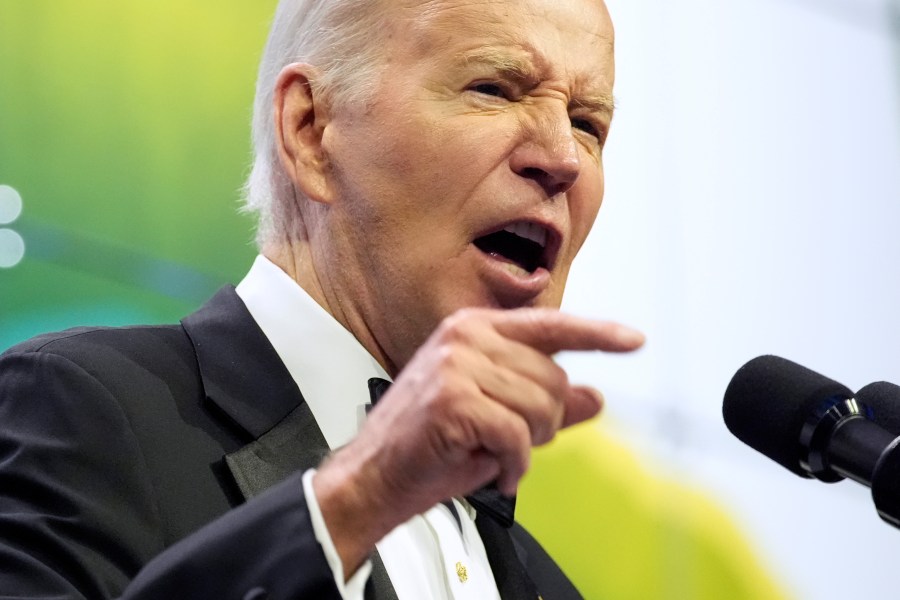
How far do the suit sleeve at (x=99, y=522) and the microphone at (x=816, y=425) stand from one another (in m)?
0.51

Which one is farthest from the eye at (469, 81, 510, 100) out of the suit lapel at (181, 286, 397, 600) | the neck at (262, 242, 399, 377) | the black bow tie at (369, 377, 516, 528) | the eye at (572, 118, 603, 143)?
the black bow tie at (369, 377, 516, 528)

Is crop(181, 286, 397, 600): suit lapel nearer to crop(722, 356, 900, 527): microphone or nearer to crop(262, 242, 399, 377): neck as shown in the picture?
crop(262, 242, 399, 377): neck

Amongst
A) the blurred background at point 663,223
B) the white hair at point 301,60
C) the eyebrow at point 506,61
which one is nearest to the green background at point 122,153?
the blurred background at point 663,223

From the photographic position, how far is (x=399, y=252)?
1.58 m

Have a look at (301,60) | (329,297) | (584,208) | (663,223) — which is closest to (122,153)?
(301,60)

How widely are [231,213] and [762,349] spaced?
1.48 metres

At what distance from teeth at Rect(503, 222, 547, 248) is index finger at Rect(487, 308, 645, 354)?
2.19 feet

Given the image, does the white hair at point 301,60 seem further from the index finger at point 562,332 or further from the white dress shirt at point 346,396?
the index finger at point 562,332

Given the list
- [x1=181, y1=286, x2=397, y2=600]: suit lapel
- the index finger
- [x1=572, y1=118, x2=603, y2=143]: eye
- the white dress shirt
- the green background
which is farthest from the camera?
the green background

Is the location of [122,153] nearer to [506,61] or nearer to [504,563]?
[506,61]

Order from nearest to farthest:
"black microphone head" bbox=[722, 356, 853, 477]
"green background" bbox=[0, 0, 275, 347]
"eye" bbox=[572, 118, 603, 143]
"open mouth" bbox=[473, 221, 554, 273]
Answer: "black microphone head" bbox=[722, 356, 853, 477] → "open mouth" bbox=[473, 221, 554, 273] → "eye" bbox=[572, 118, 603, 143] → "green background" bbox=[0, 0, 275, 347]

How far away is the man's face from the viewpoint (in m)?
1.55

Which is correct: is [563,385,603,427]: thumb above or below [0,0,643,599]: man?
below

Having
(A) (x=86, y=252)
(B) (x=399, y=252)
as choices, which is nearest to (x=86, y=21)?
(A) (x=86, y=252)
